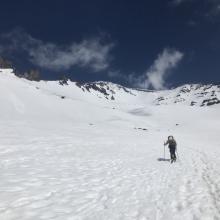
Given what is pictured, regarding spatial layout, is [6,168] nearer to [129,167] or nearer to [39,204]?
[39,204]

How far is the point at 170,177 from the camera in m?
16.9

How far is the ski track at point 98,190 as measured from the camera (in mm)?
9734

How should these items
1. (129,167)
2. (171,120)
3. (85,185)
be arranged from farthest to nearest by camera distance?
(171,120) → (129,167) → (85,185)

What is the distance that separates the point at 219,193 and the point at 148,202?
114 inches

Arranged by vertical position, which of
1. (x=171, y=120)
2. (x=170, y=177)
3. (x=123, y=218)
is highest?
(x=171, y=120)

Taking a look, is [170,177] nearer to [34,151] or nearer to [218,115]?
[34,151]

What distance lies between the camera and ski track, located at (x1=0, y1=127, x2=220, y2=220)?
31.9 feet

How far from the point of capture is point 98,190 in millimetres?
12719

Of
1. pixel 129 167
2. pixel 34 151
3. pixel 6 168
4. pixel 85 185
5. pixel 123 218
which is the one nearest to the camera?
pixel 123 218

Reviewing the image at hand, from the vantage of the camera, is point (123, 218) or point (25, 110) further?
point (25, 110)

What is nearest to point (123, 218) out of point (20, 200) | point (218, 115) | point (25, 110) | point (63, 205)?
point (63, 205)

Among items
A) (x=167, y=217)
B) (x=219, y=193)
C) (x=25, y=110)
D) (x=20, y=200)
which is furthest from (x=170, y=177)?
(x=25, y=110)

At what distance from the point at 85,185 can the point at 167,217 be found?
179 inches

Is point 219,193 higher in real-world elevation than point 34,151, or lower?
lower
